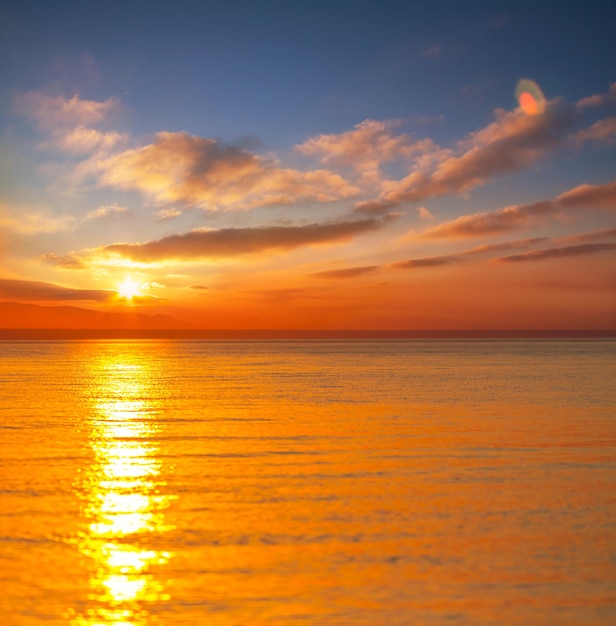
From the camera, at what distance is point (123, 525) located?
12914mm

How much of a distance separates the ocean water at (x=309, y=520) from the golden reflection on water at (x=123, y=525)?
0.13 feet

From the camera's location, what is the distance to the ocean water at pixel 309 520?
930 centimetres

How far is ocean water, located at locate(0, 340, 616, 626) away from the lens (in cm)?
930

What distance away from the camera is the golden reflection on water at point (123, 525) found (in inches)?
366

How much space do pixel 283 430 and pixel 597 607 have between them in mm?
16635

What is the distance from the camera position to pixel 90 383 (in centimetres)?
5094

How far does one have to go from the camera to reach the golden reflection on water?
9.30m

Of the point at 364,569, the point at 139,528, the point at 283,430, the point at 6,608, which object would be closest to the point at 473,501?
the point at 364,569

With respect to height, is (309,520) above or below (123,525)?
below

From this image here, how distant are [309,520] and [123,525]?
3.51 meters

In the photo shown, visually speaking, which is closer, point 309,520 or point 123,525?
point 123,525

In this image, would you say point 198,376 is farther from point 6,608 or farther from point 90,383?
point 6,608

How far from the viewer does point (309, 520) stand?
43.4 feet

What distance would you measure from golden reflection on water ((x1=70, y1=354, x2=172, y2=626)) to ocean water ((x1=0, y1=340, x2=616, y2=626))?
39mm
